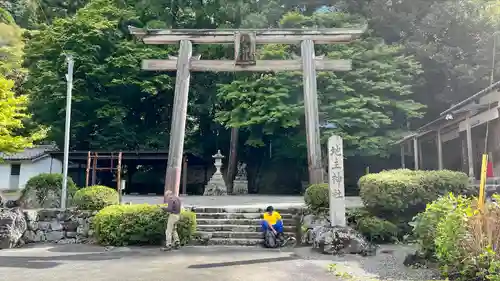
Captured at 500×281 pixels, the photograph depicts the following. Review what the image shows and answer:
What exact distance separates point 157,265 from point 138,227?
2.94m

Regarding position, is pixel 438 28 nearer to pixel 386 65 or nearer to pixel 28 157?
pixel 386 65

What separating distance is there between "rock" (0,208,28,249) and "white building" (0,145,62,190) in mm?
16491

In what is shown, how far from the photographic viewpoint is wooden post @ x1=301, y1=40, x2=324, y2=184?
515 inches

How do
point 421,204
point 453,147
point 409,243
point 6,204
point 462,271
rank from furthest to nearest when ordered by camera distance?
point 453,147 → point 6,204 → point 421,204 → point 409,243 → point 462,271

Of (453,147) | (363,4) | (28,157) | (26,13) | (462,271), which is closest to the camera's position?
(462,271)

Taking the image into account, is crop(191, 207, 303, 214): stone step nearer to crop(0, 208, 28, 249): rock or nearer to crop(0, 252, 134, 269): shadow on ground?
crop(0, 252, 134, 269): shadow on ground

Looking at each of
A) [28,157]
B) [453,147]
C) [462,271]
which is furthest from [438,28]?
[28,157]

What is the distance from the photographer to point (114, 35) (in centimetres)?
2422

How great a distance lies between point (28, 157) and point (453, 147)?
26333 millimetres

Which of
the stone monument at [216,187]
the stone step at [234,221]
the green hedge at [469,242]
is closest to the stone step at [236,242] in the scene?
the stone step at [234,221]

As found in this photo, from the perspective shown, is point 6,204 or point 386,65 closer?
point 6,204

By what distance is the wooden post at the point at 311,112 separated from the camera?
42.9 ft

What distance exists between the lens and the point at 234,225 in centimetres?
1202

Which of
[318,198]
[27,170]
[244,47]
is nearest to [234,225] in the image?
[318,198]
